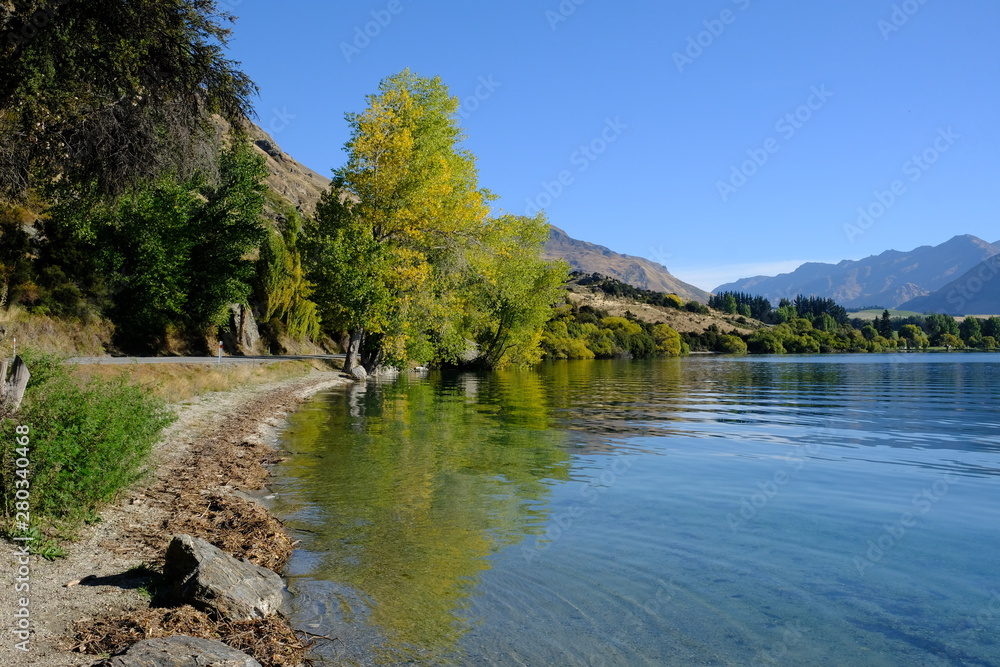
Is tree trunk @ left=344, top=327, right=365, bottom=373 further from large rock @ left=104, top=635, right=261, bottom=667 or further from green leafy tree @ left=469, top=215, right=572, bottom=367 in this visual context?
large rock @ left=104, top=635, right=261, bottom=667

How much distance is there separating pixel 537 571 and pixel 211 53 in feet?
45.8

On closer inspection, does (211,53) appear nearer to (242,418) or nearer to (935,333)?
(242,418)

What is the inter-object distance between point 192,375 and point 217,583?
21974 mm

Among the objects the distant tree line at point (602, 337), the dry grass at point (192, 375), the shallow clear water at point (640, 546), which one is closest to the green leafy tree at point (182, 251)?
the dry grass at point (192, 375)

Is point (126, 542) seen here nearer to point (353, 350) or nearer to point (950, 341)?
point (353, 350)

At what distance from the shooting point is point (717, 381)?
53281mm

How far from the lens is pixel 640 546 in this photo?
402 inches

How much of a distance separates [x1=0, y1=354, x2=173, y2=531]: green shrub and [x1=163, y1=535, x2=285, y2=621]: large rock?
1.81 meters

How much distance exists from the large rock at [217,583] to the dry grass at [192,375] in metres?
10.3

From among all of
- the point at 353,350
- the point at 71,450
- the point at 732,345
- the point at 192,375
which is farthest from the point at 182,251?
the point at 732,345

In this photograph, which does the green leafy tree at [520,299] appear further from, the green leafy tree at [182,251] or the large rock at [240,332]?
the green leafy tree at [182,251]

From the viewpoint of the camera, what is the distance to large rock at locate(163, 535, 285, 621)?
22.4 ft

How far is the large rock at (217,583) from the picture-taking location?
6832 millimetres

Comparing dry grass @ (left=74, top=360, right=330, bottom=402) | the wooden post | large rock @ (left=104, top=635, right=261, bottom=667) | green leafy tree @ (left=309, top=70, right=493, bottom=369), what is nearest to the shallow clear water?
large rock @ (left=104, top=635, right=261, bottom=667)
